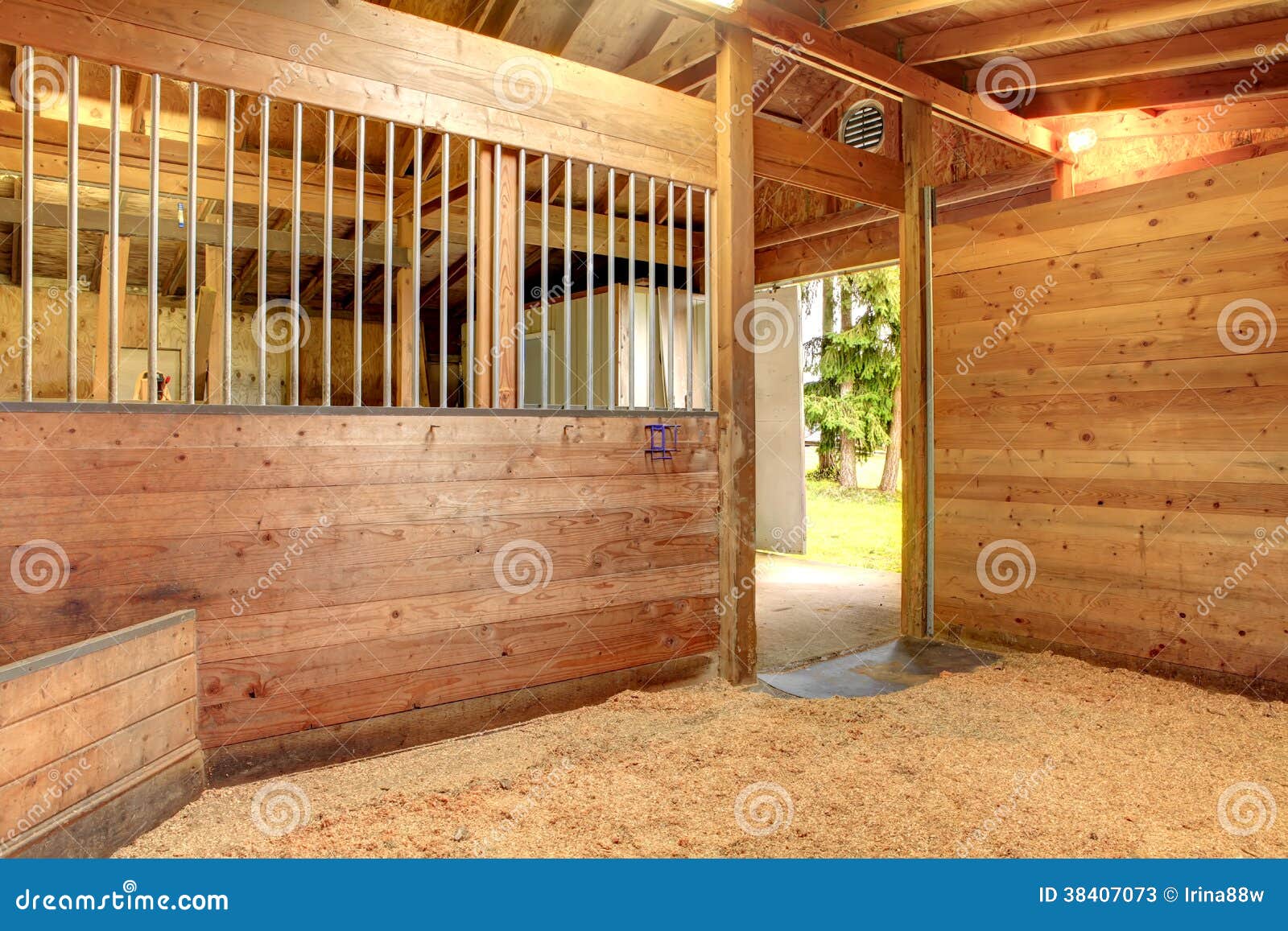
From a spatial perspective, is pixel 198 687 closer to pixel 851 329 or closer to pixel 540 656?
pixel 540 656

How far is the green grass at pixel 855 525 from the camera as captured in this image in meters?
7.47

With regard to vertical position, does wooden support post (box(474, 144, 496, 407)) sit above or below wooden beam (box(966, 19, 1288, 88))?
below

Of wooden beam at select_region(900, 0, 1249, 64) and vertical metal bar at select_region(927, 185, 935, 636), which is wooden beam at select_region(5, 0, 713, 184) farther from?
vertical metal bar at select_region(927, 185, 935, 636)

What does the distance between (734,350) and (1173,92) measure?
2.71 m

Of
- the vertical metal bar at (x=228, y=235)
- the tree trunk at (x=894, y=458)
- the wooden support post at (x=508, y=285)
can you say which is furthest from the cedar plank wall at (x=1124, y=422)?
the tree trunk at (x=894, y=458)

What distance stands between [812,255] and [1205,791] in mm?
4991

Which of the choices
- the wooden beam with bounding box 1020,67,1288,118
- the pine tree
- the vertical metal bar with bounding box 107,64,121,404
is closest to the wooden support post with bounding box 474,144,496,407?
the vertical metal bar with bounding box 107,64,121,404

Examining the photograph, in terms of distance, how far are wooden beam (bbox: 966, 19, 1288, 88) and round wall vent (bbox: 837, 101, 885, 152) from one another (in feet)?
2.44

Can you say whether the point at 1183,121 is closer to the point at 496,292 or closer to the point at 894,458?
the point at 496,292

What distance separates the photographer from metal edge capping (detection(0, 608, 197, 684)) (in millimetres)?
1699

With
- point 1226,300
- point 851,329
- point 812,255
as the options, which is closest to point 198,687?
point 1226,300

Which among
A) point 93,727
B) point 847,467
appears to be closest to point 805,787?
point 93,727

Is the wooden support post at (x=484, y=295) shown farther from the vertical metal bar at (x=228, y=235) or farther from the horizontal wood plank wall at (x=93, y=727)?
the horizontal wood plank wall at (x=93, y=727)

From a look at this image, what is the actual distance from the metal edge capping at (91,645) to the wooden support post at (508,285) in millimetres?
1181
